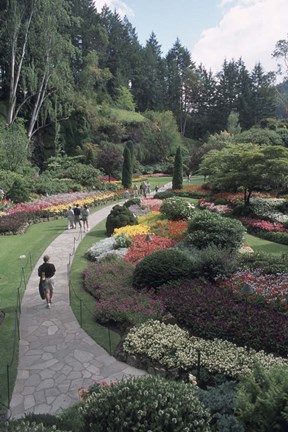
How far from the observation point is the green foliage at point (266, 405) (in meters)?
4.87

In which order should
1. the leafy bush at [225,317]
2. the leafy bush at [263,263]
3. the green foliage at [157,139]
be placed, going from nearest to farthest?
the leafy bush at [225,317]
the leafy bush at [263,263]
the green foliage at [157,139]

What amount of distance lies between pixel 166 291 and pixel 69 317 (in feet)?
9.42

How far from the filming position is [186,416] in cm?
496

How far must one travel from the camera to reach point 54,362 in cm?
845

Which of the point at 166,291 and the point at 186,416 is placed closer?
the point at 186,416

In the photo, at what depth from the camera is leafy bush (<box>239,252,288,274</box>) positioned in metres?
12.4

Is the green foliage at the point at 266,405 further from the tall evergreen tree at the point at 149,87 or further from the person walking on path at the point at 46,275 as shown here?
the tall evergreen tree at the point at 149,87

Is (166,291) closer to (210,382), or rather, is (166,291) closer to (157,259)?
(157,259)

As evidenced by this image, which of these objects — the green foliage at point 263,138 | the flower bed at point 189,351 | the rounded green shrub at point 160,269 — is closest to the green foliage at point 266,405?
the flower bed at point 189,351

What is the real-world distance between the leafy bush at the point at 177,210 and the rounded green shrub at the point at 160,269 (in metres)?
8.92

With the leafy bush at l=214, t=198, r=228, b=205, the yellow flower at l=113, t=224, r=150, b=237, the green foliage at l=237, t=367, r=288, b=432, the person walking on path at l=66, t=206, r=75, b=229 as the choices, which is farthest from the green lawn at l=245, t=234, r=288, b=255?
the green foliage at l=237, t=367, r=288, b=432

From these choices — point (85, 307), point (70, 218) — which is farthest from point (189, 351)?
point (70, 218)

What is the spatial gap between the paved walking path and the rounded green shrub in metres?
2.37

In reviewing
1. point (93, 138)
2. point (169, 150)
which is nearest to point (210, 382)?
point (93, 138)
